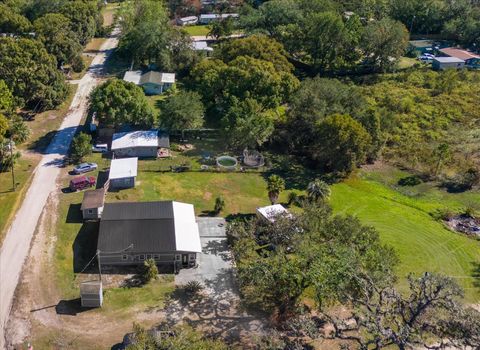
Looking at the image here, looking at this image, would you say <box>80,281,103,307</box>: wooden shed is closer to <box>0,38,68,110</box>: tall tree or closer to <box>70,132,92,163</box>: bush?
<box>70,132,92,163</box>: bush

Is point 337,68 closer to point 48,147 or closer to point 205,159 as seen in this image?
point 205,159

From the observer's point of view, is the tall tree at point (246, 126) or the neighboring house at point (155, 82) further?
the neighboring house at point (155, 82)

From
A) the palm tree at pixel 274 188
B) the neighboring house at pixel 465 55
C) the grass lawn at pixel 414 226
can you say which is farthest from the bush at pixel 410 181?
the neighboring house at pixel 465 55

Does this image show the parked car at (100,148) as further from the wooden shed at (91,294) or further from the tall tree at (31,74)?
the wooden shed at (91,294)

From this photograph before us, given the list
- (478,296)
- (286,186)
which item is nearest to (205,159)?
(286,186)

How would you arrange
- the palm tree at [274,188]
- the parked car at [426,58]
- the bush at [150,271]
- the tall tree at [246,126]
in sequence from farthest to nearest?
the parked car at [426,58], the tall tree at [246,126], the palm tree at [274,188], the bush at [150,271]

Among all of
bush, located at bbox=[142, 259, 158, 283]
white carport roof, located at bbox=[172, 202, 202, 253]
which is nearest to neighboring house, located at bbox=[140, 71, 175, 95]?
white carport roof, located at bbox=[172, 202, 202, 253]
